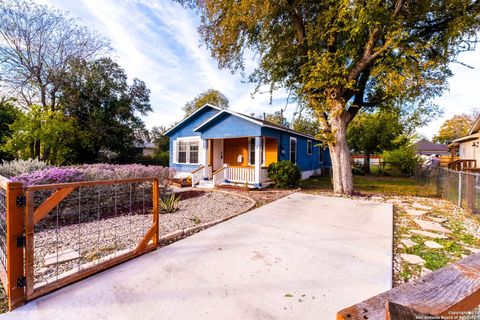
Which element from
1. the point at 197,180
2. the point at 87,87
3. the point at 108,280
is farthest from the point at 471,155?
the point at 87,87

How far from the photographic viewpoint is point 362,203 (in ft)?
22.3

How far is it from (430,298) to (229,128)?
34.3 ft

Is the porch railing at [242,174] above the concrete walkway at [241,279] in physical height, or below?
above

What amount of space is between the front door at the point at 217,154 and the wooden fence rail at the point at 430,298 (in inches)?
464

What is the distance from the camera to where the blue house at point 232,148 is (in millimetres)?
10250

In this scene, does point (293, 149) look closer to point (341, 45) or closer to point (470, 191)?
point (341, 45)

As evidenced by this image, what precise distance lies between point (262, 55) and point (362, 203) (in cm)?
744

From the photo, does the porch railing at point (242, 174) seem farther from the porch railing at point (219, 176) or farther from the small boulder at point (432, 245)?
the small boulder at point (432, 245)

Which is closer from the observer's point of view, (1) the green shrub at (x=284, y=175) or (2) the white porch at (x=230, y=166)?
(1) the green shrub at (x=284, y=175)

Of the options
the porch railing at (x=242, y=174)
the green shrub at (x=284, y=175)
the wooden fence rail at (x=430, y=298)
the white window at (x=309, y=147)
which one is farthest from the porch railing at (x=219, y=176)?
the wooden fence rail at (x=430, y=298)

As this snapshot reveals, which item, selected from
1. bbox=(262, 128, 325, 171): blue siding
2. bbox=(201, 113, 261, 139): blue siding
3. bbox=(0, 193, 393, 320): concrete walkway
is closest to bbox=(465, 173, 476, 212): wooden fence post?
bbox=(0, 193, 393, 320): concrete walkway

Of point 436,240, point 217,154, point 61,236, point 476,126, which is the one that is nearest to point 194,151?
point 217,154

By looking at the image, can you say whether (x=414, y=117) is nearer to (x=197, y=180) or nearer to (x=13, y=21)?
(x=197, y=180)

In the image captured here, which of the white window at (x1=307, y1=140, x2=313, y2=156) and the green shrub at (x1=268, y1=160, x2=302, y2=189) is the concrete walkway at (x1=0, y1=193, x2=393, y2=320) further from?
the white window at (x1=307, y1=140, x2=313, y2=156)
